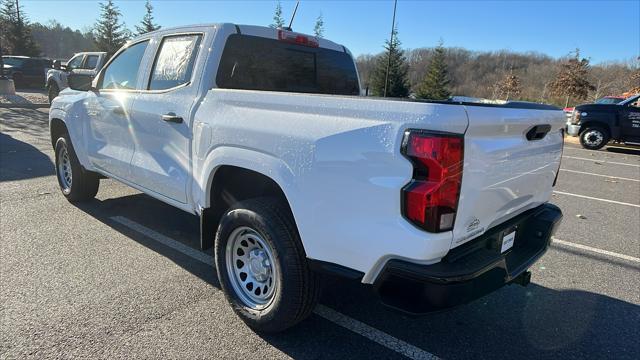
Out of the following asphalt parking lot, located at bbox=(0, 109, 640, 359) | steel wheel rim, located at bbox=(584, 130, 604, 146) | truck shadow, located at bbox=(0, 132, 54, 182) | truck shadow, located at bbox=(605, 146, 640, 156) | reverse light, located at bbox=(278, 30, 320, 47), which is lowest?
truck shadow, located at bbox=(605, 146, 640, 156)

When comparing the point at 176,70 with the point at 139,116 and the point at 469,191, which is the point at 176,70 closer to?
the point at 139,116

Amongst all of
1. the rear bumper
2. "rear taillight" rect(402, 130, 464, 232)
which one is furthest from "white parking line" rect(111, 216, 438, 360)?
"rear taillight" rect(402, 130, 464, 232)

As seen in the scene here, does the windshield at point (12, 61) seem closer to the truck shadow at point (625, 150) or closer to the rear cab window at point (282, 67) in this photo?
the rear cab window at point (282, 67)

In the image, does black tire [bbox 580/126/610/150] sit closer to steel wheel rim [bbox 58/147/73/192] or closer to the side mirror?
the side mirror

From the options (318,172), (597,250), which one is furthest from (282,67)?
(597,250)

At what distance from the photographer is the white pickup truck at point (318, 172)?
6.46ft

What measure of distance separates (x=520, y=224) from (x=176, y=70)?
2.87 meters

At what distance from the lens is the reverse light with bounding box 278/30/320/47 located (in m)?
3.72

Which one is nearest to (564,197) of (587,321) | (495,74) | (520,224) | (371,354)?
(587,321)

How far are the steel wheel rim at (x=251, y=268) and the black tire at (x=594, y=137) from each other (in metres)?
14.9

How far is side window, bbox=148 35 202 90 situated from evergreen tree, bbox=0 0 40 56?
133ft

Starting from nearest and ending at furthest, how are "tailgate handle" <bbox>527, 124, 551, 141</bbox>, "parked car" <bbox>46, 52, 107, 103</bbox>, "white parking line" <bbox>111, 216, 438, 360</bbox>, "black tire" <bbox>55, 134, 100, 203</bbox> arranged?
"tailgate handle" <bbox>527, 124, 551, 141</bbox>
"white parking line" <bbox>111, 216, 438, 360</bbox>
"black tire" <bbox>55, 134, 100, 203</bbox>
"parked car" <bbox>46, 52, 107, 103</bbox>

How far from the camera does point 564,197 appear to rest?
22.6ft

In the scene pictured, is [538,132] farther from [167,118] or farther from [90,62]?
[90,62]
